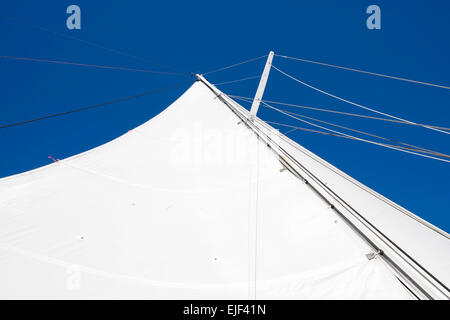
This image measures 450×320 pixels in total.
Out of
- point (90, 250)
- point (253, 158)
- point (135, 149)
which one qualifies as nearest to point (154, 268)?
point (90, 250)

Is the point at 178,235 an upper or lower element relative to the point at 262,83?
lower

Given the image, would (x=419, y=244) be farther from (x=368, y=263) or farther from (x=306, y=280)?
(x=306, y=280)

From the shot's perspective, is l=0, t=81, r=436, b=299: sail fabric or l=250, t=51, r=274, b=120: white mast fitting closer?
l=0, t=81, r=436, b=299: sail fabric

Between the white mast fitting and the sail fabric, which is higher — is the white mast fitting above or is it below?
above

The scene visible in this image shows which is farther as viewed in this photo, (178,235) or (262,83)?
(262,83)

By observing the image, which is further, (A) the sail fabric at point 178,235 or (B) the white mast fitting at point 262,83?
(B) the white mast fitting at point 262,83

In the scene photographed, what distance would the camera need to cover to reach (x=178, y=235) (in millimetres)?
2234

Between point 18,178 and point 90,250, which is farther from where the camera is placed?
point 18,178

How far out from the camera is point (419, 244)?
179 centimetres

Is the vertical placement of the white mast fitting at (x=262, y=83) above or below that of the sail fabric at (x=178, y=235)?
above

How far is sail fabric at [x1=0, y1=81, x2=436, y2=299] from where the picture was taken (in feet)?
5.44

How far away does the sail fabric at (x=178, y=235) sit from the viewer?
5.44 feet

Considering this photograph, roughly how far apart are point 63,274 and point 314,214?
2.16 m
